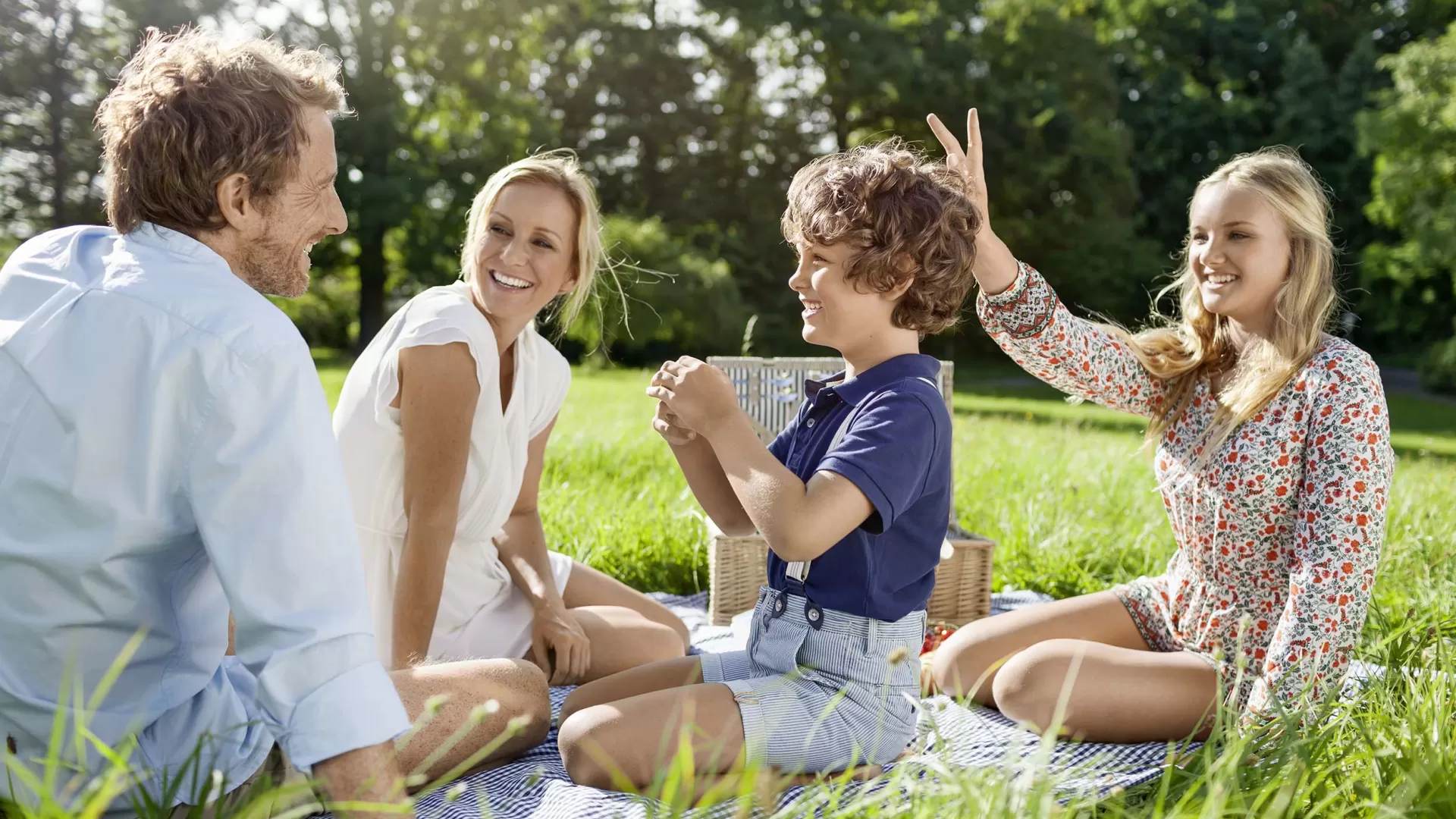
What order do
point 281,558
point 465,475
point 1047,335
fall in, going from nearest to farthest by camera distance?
point 281,558 < point 465,475 < point 1047,335

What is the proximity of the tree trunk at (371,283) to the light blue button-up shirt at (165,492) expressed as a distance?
22.9 m

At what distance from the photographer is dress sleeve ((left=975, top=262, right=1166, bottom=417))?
9.77 feet

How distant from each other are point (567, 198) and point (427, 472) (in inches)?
35.2

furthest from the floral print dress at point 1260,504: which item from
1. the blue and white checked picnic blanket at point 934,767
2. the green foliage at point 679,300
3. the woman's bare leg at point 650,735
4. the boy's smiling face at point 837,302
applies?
the green foliage at point 679,300

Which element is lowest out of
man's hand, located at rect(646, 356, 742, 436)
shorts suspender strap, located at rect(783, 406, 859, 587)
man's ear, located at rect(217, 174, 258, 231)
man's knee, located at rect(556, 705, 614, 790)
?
man's knee, located at rect(556, 705, 614, 790)

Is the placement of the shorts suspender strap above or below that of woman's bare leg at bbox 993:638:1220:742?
above

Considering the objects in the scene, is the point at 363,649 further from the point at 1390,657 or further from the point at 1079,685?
the point at 1390,657

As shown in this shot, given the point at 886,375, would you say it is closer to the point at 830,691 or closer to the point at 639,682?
the point at 830,691

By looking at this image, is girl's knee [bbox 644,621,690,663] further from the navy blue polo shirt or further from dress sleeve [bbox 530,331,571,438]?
the navy blue polo shirt

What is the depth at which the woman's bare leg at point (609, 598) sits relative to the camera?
11.6 feet

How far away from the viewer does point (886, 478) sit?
2049mm

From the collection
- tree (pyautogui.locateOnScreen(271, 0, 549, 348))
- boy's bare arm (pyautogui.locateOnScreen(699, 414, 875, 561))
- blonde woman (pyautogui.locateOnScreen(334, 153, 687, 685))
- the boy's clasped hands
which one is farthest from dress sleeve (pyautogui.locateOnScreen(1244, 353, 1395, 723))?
tree (pyautogui.locateOnScreen(271, 0, 549, 348))

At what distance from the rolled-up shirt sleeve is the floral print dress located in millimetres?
1757

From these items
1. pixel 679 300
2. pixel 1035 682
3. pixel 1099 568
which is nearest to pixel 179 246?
pixel 1035 682
